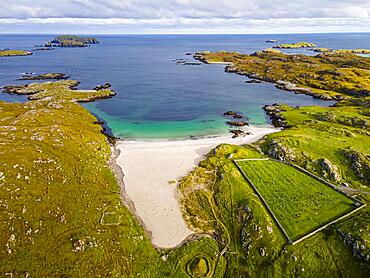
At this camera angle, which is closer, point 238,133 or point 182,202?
point 182,202

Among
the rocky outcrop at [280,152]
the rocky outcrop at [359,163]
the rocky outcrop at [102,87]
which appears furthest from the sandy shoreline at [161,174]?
the rocky outcrop at [102,87]

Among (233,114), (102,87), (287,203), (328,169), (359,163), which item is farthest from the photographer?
(102,87)

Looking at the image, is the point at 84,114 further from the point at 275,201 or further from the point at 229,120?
the point at 275,201

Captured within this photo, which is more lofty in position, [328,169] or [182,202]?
A: [328,169]

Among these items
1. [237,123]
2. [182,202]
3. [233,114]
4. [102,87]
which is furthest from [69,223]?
[102,87]

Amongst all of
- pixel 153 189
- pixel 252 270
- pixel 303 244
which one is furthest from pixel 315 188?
pixel 153 189

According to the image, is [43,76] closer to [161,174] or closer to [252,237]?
[161,174]

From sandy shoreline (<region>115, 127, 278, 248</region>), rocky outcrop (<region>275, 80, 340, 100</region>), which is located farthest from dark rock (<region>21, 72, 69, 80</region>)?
rocky outcrop (<region>275, 80, 340, 100</region>)

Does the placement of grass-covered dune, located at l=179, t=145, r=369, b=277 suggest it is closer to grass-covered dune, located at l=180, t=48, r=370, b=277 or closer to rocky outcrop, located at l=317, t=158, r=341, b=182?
grass-covered dune, located at l=180, t=48, r=370, b=277
